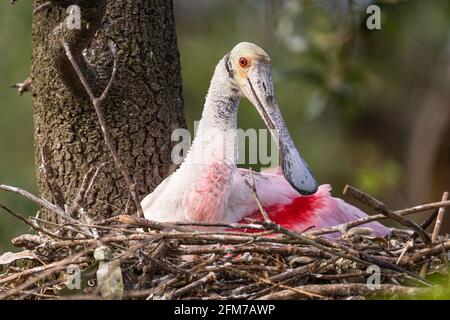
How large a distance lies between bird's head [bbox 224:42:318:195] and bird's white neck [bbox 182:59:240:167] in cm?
9

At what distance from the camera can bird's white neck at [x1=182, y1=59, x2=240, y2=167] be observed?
6.50 m

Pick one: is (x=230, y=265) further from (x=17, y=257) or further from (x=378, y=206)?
(x=17, y=257)

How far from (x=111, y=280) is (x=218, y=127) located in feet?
6.05

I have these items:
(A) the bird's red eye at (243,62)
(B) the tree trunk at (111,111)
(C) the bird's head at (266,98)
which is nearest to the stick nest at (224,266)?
(C) the bird's head at (266,98)

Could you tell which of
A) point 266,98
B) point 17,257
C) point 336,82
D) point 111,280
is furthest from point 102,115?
point 336,82

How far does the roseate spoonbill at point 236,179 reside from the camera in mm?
6254

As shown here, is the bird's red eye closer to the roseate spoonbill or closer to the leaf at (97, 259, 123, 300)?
the roseate spoonbill

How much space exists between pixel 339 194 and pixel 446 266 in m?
9.00

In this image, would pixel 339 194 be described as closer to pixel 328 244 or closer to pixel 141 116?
pixel 141 116

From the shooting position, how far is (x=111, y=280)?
5.02m

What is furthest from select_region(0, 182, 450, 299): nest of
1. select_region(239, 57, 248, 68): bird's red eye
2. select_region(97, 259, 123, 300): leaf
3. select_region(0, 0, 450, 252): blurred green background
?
select_region(0, 0, 450, 252): blurred green background

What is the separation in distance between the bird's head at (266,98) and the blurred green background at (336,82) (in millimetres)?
1278

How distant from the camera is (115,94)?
6.52 metres
